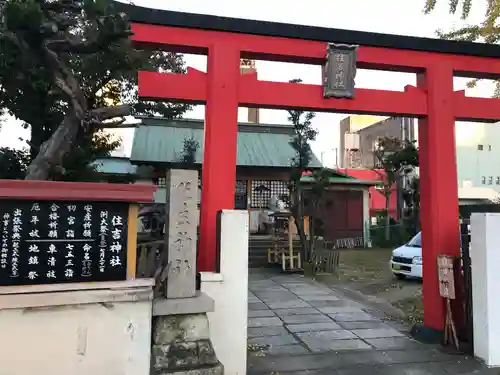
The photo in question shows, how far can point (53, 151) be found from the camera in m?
4.84

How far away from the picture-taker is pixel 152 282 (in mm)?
3930

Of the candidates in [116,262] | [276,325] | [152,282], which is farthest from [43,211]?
[276,325]

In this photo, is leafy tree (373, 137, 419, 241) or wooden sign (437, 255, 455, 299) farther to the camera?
leafy tree (373, 137, 419, 241)

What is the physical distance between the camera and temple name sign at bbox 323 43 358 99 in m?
5.82

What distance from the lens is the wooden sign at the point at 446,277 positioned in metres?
5.68

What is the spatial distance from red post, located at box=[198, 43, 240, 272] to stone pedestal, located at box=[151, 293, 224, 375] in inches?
41.8

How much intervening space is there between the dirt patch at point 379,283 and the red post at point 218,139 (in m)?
4.22

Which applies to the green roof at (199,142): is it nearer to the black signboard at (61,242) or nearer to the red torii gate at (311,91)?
the red torii gate at (311,91)

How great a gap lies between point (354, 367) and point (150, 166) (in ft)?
41.0

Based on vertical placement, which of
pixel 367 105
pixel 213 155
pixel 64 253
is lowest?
Result: pixel 64 253

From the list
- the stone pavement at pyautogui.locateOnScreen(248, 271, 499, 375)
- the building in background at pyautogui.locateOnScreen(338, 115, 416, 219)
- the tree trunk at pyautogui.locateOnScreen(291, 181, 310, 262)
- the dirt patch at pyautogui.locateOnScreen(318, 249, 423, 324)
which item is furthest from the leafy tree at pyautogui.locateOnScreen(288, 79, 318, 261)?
the building in background at pyautogui.locateOnScreen(338, 115, 416, 219)

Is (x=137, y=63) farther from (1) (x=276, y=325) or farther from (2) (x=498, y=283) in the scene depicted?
(2) (x=498, y=283)

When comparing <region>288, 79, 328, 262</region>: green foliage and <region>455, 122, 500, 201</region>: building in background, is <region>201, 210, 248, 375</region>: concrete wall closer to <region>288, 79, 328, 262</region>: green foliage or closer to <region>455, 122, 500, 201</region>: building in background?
<region>288, 79, 328, 262</region>: green foliage

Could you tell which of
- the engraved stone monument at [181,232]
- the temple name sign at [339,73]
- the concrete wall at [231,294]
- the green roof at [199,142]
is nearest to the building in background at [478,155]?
the green roof at [199,142]
